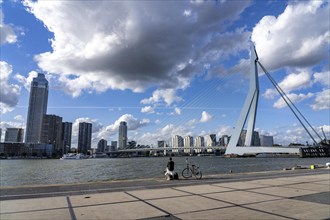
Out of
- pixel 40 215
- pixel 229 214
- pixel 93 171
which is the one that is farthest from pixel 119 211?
pixel 93 171

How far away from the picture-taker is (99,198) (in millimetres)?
8375

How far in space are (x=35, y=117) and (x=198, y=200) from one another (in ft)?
588

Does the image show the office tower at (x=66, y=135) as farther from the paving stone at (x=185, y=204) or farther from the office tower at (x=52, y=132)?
the paving stone at (x=185, y=204)

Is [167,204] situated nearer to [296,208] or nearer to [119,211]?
[119,211]

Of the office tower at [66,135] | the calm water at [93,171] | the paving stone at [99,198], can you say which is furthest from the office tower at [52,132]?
the paving stone at [99,198]

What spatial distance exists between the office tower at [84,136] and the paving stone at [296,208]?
580ft

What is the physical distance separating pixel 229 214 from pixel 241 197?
7.49 ft

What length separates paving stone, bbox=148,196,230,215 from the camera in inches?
272

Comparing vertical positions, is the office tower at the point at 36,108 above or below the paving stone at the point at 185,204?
above

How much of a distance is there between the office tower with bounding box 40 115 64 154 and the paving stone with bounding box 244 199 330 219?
160705mm

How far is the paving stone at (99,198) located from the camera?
7762mm

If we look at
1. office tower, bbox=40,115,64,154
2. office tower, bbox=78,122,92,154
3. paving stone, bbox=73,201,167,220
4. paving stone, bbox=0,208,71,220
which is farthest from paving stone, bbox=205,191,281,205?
office tower, bbox=78,122,92,154

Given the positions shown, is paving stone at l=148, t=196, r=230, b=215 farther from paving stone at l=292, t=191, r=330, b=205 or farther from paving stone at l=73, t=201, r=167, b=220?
paving stone at l=292, t=191, r=330, b=205

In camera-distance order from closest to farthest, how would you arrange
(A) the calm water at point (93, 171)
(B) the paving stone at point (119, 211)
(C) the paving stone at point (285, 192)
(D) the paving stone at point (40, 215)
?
(D) the paving stone at point (40, 215), (B) the paving stone at point (119, 211), (C) the paving stone at point (285, 192), (A) the calm water at point (93, 171)
